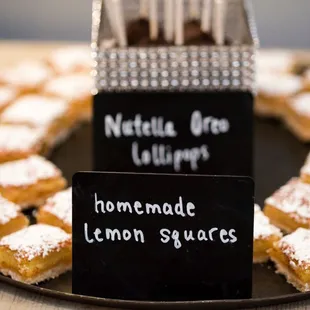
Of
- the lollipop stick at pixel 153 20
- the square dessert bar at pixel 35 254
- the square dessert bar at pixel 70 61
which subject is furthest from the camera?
the square dessert bar at pixel 70 61

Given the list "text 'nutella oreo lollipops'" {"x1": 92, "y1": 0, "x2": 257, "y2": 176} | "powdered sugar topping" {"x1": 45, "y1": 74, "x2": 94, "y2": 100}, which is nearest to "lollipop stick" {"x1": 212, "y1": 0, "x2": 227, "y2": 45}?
"text 'nutella oreo lollipops'" {"x1": 92, "y1": 0, "x2": 257, "y2": 176}

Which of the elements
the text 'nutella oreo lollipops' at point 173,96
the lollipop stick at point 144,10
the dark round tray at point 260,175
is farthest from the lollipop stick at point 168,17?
the dark round tray at point 260,175

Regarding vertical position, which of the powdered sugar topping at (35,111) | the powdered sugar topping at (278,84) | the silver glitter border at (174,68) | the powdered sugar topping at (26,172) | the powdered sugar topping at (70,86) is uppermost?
the silver glitter border at (174,68)

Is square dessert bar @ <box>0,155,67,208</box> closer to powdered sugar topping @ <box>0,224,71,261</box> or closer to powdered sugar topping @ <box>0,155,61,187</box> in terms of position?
powdered sugar topping @ <box>0,155,61,187</box>

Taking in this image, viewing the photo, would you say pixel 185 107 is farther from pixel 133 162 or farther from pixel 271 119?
pixel 271 119

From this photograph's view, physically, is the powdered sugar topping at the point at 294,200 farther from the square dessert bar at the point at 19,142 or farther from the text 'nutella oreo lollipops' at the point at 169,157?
the square dessert bar at the point at 19,142

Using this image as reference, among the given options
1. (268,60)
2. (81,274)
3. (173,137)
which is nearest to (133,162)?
(173,137)

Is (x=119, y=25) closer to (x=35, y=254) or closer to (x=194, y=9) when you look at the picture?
(x=194, y=9)
